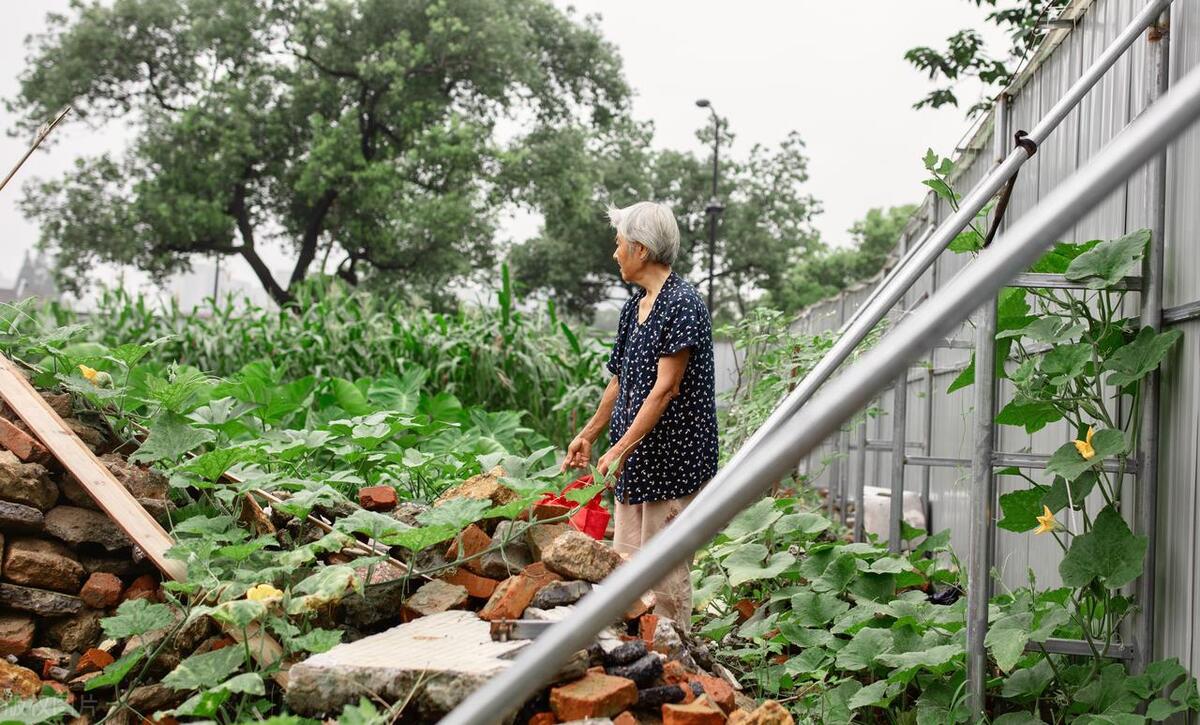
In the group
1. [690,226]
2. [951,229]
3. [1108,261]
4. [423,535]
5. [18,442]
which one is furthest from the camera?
[690,226]

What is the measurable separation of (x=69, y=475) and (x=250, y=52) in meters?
21.2

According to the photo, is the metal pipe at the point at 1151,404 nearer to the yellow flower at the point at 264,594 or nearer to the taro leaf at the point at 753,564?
the taro leaf at the point at 753,564

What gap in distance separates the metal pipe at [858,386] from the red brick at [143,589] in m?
1.68

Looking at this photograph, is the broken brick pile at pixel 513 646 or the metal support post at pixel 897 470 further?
the metal support post at pixel 897 470

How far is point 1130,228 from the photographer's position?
2.67 metres

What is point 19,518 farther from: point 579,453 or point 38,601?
point 579,453

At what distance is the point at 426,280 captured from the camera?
73.8 feet

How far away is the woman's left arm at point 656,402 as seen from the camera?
122 inches

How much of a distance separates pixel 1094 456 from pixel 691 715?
3.54 ft

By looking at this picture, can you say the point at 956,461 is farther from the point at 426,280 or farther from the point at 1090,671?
the point at 426,280

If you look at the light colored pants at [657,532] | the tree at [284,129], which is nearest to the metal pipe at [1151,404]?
the light colored pants at [657,532]

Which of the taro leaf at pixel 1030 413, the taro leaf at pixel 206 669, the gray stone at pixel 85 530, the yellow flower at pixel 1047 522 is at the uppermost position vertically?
the taro leaf at pixel 1030 413

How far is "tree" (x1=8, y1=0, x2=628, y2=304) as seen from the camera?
20875mm

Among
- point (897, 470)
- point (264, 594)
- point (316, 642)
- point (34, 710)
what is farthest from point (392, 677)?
point (897, 470)
